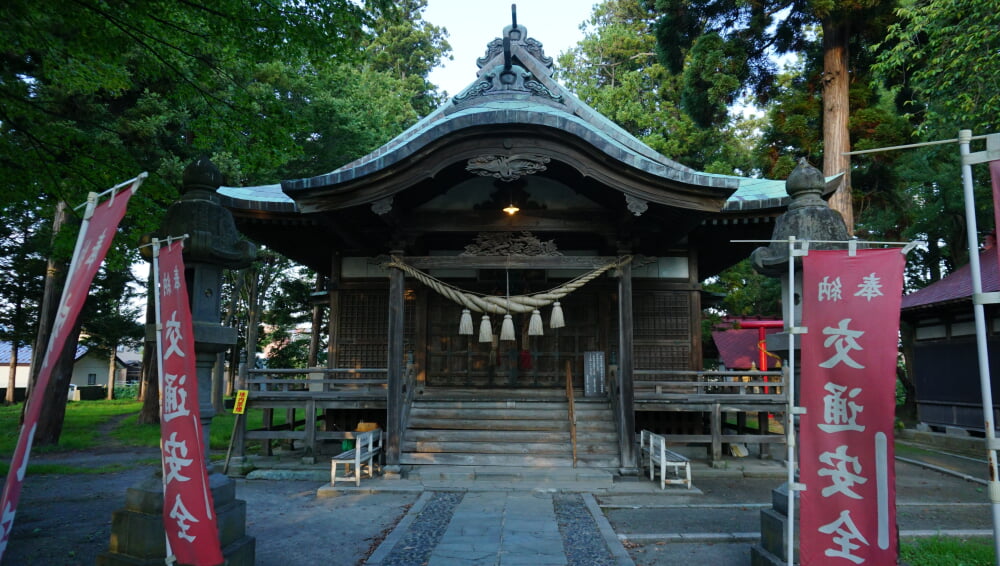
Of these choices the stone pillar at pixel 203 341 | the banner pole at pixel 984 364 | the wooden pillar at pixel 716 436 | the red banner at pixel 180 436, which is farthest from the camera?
the wooden pillar at pixel 716 436

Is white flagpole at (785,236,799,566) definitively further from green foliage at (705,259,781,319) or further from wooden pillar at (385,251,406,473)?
green foliage at (705,259,781,319)

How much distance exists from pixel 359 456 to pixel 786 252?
22.5 ft

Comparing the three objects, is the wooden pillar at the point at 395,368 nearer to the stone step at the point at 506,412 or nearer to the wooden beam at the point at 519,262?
the wooden beam at the point at 519,262

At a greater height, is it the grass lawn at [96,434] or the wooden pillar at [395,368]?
the wooden pillar at [395,368]

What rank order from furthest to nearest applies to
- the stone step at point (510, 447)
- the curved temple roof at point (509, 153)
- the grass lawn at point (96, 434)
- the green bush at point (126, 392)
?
1. the green bush at point (126, 392)
2. the grass lawn at point (96, 434)
3. the stone step at point (510, 447)
4. the curved temple roof at point (509, 153)

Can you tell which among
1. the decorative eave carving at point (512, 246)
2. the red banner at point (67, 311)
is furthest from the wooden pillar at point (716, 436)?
the red banner at point (67, 311)

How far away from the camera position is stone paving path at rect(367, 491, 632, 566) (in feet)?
18.3

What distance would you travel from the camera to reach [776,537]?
471 cm

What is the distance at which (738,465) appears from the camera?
1070 cm

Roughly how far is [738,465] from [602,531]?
541cm

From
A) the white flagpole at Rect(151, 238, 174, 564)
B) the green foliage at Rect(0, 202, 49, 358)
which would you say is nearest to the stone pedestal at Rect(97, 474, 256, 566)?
the white flagpole at Rect(151, 238, 174, 564)

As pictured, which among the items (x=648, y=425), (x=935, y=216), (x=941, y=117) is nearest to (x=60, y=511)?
(x=648, y=425)

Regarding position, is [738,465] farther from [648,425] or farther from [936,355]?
[936,355]

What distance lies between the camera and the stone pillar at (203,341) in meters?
4.69
